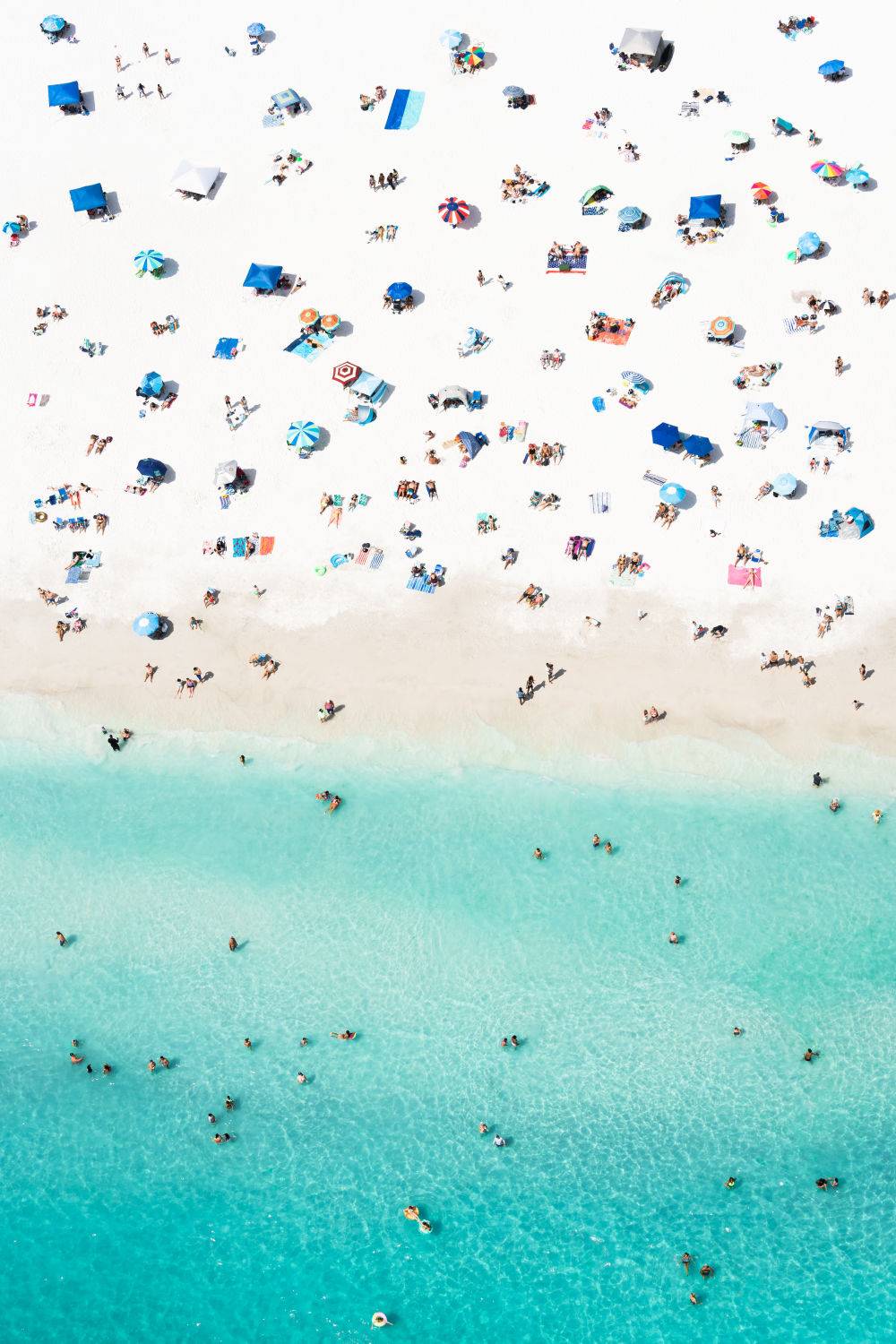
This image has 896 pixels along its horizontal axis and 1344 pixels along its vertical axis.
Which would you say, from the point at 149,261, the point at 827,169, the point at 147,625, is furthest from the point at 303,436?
the point at 827,169

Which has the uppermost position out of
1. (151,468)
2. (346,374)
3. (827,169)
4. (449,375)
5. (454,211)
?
(827,169)

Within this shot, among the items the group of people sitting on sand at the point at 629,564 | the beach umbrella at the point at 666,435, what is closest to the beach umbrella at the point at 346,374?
the beach umbrella at the point at 666,435

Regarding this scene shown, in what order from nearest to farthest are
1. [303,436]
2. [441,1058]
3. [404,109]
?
1. [441,1058]
2. [303,436]
3. [404,109]

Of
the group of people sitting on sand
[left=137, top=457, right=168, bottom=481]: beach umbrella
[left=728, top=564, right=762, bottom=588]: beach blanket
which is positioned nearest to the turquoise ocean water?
[left=728, top=564, right=762, bottom=588]: beach blanket

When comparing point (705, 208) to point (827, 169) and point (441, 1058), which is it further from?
point (441, 1058)

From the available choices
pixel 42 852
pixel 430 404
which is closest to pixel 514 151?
pixel 430 404

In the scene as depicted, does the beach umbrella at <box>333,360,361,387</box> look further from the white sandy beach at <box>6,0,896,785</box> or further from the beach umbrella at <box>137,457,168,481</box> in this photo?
the beach umbrella at <box>137,457,168,481</box>
